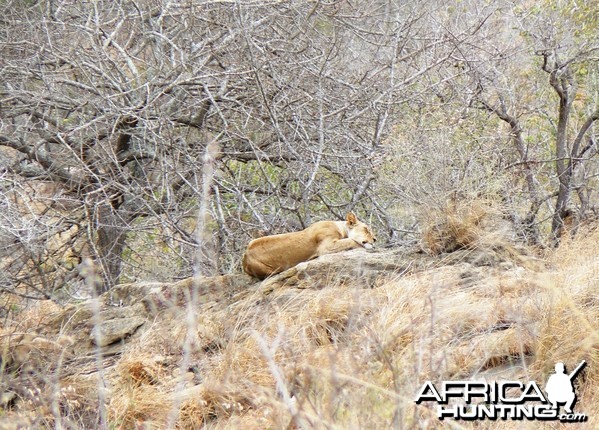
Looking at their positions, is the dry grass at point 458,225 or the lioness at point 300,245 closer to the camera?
the dry grass at point 458,225

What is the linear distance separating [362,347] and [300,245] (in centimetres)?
385

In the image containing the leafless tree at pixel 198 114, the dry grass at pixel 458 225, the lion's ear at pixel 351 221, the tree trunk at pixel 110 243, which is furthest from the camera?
the tree trunk at pixel 110 243

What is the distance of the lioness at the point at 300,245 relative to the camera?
6.99 m

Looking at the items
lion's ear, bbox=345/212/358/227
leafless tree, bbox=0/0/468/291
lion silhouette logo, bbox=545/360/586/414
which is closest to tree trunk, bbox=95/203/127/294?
leafless tree, bbox=0/0/468/291

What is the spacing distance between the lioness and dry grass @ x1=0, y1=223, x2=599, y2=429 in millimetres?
693

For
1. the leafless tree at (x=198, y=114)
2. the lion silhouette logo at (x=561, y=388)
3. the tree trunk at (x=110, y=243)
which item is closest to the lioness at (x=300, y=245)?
the leafless tree at (x=198, y=114)

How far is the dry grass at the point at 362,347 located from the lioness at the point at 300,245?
693mm

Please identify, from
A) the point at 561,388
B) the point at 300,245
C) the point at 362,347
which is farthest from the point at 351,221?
the point at 362,347

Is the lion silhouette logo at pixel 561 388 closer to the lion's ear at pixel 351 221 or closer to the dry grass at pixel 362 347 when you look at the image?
the dry grass at pixel 362 347

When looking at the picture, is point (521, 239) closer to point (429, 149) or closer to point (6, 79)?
point (429, 149)

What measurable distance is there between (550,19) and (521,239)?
3330 millimetres

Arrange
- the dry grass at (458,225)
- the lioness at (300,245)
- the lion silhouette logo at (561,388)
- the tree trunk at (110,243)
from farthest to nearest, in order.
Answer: the tree trunk at (110,243) < the lioness at (300,245) < the dry grass at (458,225) < the lion silhouette logo at (561,388)

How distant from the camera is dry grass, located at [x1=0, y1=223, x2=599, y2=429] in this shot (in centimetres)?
360

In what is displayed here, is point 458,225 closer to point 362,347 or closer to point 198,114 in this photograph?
point 362,347
